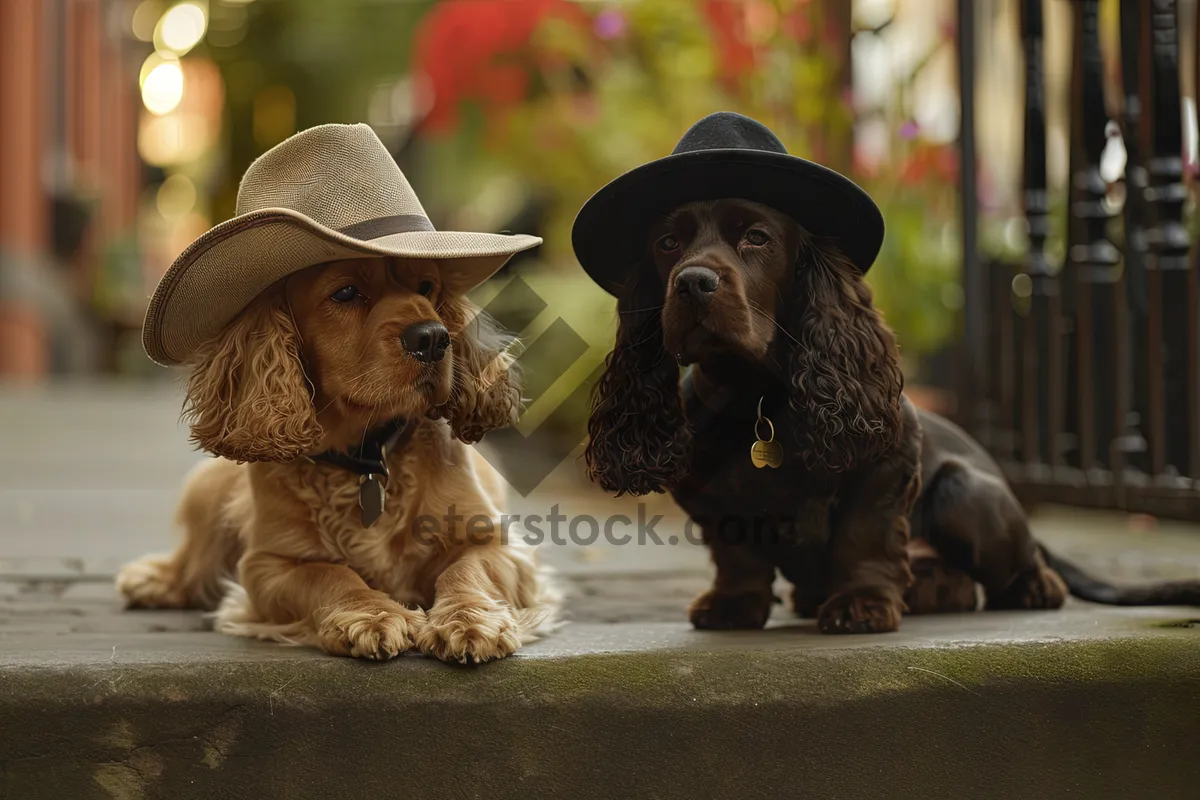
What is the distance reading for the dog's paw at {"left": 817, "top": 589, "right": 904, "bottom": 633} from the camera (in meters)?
2.77

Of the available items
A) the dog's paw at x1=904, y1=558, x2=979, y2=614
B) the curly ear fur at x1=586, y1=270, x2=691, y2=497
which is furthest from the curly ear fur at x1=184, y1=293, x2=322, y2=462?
the dog's paw at x1=904, y1=558, x2=979, y2=614

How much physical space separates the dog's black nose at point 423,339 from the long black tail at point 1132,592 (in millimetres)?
1715

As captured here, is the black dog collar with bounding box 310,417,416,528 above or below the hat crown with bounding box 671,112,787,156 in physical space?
below

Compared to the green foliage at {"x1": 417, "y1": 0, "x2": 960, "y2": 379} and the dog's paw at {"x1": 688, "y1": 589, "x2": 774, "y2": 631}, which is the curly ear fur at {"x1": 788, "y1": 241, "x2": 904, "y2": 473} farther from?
the green foliage at {"x1": 417, "y1": 0, "x2": 960, "y2": 379}

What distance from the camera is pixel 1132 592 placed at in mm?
3195

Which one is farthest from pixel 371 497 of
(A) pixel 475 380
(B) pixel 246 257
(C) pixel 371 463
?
(B) pixel 246 257

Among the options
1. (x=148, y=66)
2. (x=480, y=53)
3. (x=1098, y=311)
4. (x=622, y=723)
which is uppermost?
(x=148, y=66)

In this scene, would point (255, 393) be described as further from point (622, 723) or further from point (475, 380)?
point (622, 723)

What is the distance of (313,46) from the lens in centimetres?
1585

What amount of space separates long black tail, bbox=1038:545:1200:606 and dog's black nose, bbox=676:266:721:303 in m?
1.40

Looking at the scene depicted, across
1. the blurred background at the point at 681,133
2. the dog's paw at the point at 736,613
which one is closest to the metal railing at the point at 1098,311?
the blurred background at the point at 681,133

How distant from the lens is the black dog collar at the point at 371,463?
2.84m

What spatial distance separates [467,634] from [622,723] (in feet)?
1.15

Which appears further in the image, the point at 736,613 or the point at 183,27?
the point at 183,27
